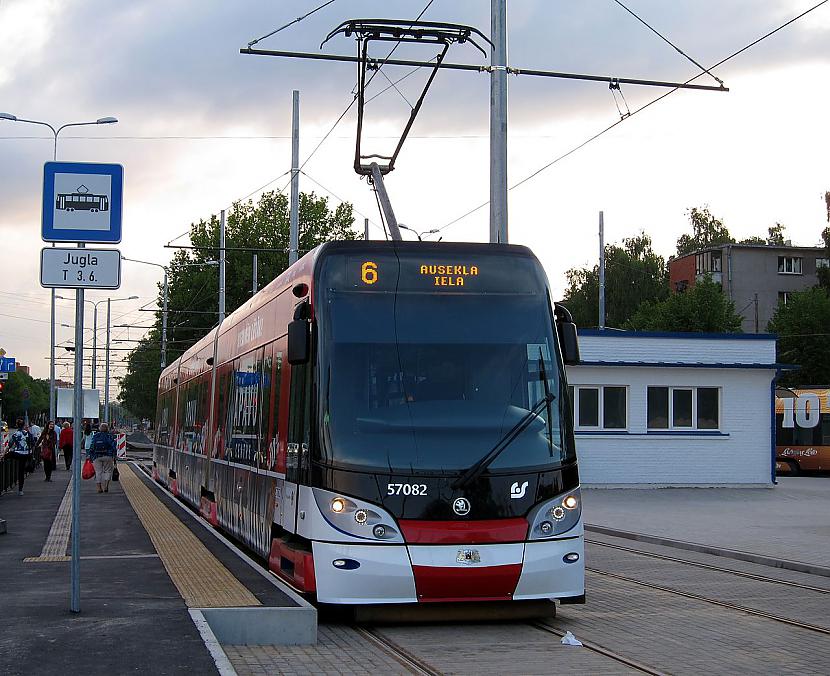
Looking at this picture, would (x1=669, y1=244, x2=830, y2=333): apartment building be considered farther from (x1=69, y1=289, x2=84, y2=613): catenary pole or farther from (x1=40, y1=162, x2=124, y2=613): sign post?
(x1=69, y1=289, x2=84, y2=613): catenary pole

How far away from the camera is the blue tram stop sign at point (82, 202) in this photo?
937cm

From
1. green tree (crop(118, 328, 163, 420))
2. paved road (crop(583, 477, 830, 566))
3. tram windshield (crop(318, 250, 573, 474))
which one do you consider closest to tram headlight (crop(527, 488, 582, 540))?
tram windshield (crop(318, 250, 573, 474))

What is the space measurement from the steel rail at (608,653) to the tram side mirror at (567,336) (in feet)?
6.95

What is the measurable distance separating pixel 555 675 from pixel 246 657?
2085mm

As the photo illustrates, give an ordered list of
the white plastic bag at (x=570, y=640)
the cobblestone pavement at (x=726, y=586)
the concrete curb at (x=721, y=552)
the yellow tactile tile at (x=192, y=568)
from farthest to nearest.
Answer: the concrete curb at (x=721, y=552) < the cobblestone pavement at (x=726, y=586) < the yellow tactile tile at (x=192, y=568) < the white plastic bag at (x=570, y=640)

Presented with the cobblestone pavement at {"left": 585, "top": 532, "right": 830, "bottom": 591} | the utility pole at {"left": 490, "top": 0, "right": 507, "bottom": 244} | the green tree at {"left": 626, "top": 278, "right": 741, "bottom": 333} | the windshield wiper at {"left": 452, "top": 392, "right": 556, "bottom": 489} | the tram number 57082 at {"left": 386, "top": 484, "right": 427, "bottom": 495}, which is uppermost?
the green tree at {"left": 626, "top": 278, "right": 741, "bottom": 333}

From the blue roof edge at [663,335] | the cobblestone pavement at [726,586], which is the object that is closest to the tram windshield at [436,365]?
the cobblestone pavement at [726,586]

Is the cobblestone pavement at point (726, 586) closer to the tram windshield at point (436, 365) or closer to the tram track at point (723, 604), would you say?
the tram track at point (723, 604)

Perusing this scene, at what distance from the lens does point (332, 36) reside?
649 inches

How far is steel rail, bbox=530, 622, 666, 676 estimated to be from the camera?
26.7 ft

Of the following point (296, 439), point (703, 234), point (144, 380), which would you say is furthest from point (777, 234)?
point (296, 439)

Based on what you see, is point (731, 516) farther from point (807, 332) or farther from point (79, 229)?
point (807, 332)

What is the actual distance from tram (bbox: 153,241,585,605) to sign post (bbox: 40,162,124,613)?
167 cm

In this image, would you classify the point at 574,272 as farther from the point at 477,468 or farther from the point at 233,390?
the point at 477,468
